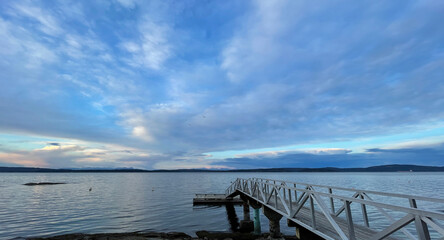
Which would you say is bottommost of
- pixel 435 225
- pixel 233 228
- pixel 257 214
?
pixel 233 228

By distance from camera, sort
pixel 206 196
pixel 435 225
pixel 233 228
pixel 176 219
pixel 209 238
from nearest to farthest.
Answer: pixel 435 225
pixel 209 238
pixel 233 228
pixel 176 219
pixel 206 196

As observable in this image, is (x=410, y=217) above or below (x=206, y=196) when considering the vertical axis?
above

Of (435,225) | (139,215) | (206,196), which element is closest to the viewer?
(435,225)

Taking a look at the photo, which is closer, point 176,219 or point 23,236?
point 23,236

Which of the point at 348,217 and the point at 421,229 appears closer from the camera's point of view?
the point at 421,229

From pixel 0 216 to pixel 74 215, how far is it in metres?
8.17

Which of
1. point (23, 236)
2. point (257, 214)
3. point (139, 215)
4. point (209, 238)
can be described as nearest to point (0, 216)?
point (23, 236)

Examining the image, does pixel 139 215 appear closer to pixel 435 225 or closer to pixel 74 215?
pixel 74 215

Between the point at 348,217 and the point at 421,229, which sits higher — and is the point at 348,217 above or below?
below

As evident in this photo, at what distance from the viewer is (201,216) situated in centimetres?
2803

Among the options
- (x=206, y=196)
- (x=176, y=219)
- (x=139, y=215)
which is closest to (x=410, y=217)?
(x=176, y=219)

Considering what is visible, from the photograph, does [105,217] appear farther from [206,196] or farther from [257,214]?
[257,214]

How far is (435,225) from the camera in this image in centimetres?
363

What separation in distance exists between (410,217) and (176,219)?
2603 cm
